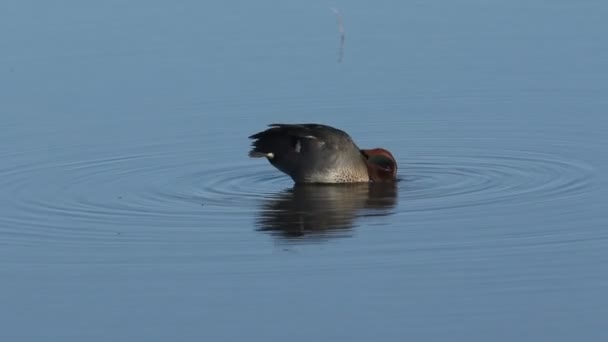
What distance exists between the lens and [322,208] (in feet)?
44.7

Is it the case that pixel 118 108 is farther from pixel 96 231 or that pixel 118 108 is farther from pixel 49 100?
pixel 96 231

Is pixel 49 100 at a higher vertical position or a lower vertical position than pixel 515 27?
lower

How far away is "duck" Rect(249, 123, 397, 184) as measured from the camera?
14.6 meters

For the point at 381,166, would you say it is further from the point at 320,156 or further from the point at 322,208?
the point at 322,208

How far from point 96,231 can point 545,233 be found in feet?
11.3

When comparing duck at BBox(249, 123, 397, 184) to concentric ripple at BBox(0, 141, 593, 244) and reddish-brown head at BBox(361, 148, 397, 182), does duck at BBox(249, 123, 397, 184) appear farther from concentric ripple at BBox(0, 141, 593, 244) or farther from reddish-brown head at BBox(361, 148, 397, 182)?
concentric ripple at BBox(0, 141, 593, 244)

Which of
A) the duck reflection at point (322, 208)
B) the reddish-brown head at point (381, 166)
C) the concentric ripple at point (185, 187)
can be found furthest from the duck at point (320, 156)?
the concentric ripple at point (185, 187)

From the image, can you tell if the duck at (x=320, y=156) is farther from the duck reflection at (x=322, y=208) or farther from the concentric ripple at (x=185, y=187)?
the concentric ripple at (x=185, y=187)

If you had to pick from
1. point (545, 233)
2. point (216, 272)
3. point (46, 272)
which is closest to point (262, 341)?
point (216, 272)

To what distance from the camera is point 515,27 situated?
2016 cm

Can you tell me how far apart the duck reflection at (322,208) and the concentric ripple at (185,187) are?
14cm

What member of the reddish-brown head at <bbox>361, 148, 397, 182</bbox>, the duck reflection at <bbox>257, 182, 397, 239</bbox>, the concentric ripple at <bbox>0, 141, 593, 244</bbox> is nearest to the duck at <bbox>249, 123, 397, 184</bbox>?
the reddish-brown head at <bbox>361, 148, 397, 182</bbox>

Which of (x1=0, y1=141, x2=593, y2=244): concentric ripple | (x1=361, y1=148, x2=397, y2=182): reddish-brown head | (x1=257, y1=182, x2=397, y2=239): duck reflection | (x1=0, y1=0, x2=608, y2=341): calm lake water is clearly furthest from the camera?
(x1=361, y1=148, x2=397, y2=182): reddish-brown head

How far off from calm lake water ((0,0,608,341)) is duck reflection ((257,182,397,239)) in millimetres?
39
